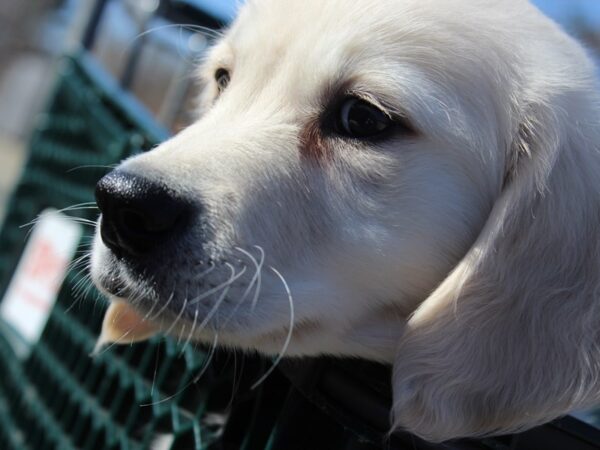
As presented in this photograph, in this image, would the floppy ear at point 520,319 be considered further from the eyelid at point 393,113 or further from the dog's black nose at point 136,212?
the dog's black nose at point 136,212

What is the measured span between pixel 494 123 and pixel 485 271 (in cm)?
37

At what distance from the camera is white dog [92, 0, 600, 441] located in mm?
1464

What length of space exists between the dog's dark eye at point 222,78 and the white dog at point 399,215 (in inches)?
13.0

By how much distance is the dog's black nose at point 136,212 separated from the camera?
1.39 m

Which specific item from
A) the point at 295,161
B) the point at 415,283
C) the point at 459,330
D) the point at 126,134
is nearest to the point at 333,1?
the point at 295,161

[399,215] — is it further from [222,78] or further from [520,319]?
A: [222,78]

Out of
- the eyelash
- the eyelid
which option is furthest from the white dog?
the eyelash

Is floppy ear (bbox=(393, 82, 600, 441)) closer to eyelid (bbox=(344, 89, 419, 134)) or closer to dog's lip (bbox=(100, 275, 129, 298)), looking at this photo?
eyelid (bbox=(344, 89, 419, 134))

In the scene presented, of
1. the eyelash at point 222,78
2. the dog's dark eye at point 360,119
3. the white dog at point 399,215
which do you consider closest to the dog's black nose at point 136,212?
the white dog at point 399,215

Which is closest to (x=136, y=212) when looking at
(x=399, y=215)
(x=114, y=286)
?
(x=114, y=286)

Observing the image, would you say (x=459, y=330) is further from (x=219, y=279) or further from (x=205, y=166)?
(x=205, y=166)

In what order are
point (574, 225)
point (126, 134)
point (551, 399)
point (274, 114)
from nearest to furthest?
point (551, 399) → point (574, 225) → point (274, 114) → point (126, 134)

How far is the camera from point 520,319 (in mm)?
1528

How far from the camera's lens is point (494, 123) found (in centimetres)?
168
